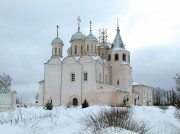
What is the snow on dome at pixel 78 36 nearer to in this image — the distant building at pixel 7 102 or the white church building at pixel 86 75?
the white church building at pixel 86 75

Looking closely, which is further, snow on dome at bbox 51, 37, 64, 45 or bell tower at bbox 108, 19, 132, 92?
snow on dome at bbox 51, 37, 64, 45

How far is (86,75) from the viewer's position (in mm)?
42250

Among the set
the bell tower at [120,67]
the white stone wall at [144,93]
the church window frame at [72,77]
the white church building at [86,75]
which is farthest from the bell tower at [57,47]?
the white stone wall at [144,93]

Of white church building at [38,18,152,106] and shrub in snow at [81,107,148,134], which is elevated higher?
white church building at [38,18,152,106]

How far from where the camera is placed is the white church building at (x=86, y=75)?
41.3 meters

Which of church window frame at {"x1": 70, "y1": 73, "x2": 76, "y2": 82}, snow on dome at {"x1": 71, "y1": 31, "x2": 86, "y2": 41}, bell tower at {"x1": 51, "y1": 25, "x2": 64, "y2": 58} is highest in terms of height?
snow on dome at {"x1": 71, "y1": 31, "x2": 86, "y2": 41}

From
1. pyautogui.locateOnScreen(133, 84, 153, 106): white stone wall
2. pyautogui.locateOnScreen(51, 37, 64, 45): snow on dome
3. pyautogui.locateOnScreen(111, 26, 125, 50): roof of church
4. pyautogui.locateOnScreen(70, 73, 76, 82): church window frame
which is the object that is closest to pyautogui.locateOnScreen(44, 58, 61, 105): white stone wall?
pyautogui.locateOnScreen(70, 73, 76, 82): church window frame

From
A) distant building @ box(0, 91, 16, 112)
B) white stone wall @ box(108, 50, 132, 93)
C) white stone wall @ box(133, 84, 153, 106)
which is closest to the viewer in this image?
distant building @ box(0, 91, 16, 112)

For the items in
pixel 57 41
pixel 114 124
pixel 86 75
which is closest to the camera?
pixel 114 124

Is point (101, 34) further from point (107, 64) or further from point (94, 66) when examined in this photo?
point (94, 66)

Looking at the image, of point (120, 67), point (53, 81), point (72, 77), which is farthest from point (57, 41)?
point (120, 67)

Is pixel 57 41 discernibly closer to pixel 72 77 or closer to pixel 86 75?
pixel 72 77

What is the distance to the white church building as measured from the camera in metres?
41.3

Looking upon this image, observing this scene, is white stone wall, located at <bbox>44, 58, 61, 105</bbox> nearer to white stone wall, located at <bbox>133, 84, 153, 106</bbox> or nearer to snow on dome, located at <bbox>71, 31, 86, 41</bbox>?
snow on dome, located at <bbox>71, 31, 86, 41</bbox>
